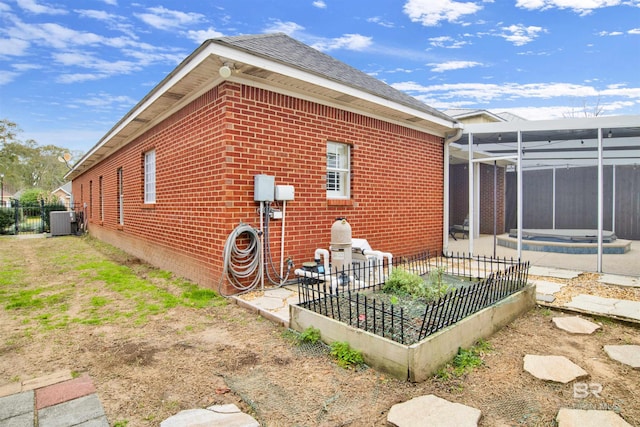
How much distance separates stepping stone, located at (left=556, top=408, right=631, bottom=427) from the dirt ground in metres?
0.08

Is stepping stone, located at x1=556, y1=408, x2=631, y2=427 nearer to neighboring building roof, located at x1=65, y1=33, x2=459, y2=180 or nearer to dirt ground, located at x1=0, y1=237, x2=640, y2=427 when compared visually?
dirt ground, located at x1=0, y1=237, x2=640, y2=427

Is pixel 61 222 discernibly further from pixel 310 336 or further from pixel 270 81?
pixel 310 336

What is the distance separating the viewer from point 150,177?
845 centimetres

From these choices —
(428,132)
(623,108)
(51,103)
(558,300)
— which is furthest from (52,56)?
(623,108)

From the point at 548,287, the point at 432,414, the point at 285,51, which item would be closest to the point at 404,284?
the point at 432,414

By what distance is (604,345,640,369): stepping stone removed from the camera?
10.3ft

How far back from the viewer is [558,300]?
495 cm

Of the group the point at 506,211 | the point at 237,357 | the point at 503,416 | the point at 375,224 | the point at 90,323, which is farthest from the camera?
the point at 506,211

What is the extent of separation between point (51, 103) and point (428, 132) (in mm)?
44709

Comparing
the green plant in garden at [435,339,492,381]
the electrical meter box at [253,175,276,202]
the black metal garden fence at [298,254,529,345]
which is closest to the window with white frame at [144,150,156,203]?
the electrical meter box at [253,175,276,202]

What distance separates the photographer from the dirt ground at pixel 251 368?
242 cm

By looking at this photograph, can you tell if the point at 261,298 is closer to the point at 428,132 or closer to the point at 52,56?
the point at 428,132
